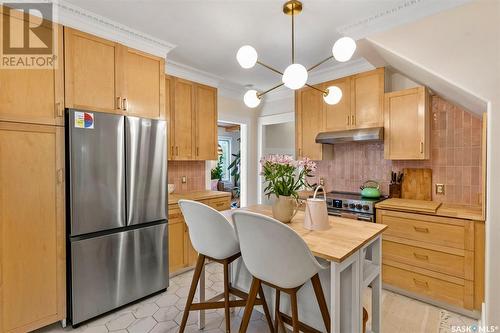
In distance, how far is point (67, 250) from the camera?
6.64 feet

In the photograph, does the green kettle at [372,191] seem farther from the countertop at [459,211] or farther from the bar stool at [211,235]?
the bar stool at [211,235]

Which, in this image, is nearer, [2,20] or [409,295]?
[2,20]

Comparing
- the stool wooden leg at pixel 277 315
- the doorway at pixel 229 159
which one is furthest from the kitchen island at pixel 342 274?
the doorway at pixel 229 159

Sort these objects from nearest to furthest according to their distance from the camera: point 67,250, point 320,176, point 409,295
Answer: point 67,250, point 409,295, point 320,176

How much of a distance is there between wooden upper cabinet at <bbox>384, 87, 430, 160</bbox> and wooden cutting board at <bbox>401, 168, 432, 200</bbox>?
28 cm

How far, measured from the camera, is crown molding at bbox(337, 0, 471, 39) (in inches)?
73.9

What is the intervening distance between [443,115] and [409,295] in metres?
1.93

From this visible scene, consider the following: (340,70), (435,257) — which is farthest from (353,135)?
(435,257)

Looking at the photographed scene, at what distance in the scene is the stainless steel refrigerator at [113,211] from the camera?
2.02m

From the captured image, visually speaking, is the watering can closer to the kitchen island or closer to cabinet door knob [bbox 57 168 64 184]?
the kitchen island

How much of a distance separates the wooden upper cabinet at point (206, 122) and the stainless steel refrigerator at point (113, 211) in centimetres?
94

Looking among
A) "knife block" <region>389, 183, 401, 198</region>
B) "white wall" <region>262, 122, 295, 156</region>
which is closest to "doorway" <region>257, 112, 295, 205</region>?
"white wall" <region>262, 122, 295, 156</region>

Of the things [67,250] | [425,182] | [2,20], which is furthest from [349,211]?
[2,20]

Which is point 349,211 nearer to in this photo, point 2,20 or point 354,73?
point 354,73
